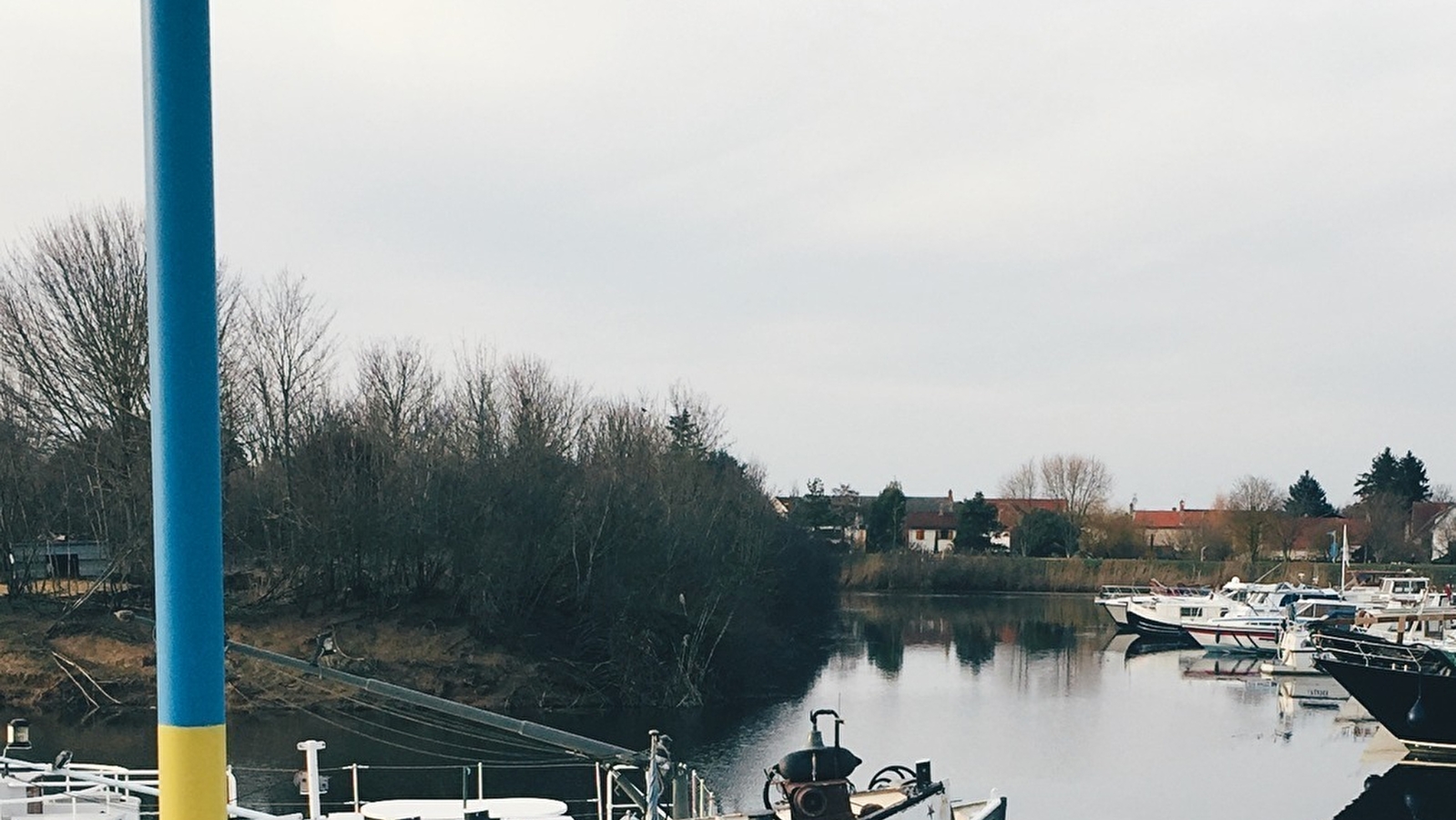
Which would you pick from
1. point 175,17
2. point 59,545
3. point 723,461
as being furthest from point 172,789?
point 723,461

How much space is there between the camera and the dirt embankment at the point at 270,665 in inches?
1732

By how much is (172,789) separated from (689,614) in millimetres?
46128

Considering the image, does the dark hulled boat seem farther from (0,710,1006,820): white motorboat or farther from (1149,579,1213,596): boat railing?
(1149,579,1213,596): boat railing

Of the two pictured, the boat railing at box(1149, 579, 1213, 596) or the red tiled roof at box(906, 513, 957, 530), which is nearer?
the boat railing at box(1149, 579, 1213, 596)

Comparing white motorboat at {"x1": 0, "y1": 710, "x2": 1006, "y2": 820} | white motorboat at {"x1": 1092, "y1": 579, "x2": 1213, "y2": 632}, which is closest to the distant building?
white motorboat at {"x1": 0, "y1": 710, "x2": 1006, "y2": 820}

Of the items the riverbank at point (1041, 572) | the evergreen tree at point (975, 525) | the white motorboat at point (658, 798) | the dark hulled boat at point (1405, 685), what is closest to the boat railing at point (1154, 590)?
the riverbank at point (1041, 572)

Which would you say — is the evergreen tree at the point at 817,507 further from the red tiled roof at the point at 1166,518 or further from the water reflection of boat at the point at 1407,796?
the water reflection of boat at the point at 1407,796

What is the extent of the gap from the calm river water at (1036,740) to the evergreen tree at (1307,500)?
8595 centimetres

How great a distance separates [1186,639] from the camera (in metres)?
76.7

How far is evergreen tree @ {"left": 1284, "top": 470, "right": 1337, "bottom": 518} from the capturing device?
468ft

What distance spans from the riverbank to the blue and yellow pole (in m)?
97.8

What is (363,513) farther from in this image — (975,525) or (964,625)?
(975,525)

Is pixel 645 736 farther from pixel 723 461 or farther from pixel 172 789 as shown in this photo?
pixel 172 789

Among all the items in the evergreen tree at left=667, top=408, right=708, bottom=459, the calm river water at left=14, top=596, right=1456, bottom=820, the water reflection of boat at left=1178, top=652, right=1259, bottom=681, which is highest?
the evergreen tree at left=667, top=408, right=708, bottom=459
